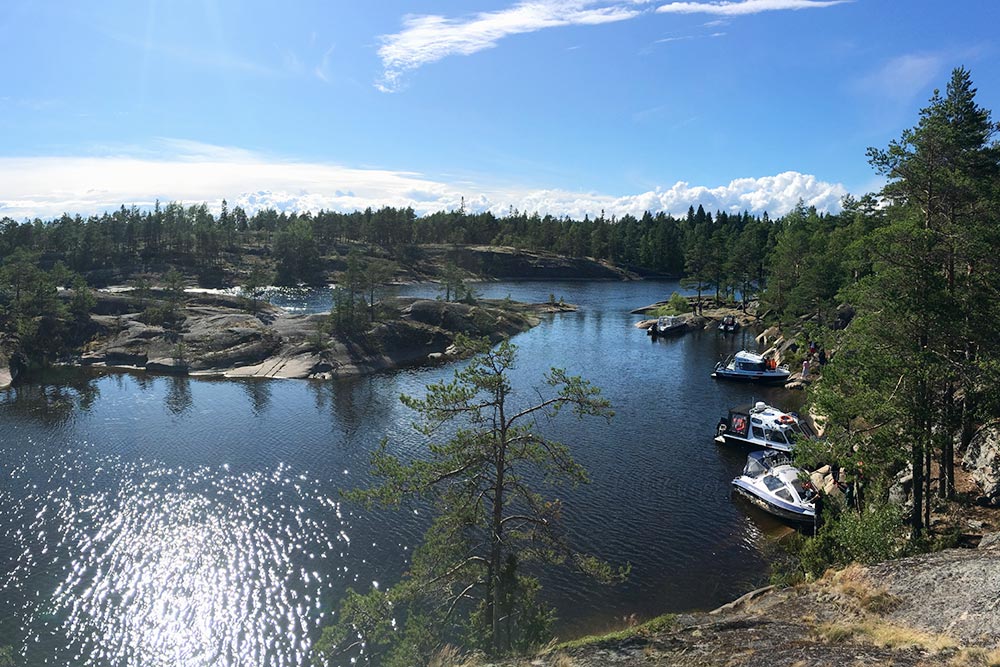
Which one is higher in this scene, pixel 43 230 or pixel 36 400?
pixel 43 230

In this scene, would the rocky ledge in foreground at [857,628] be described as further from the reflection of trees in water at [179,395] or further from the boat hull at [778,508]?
the reflection of trees in water at [179,395]

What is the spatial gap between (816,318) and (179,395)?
65.8m

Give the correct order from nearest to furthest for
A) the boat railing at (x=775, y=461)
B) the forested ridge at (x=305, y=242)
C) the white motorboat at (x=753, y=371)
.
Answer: the boat railing at (x=775, y=461)
the white motorboat at (x=753, y=371)
the forested ridge at (x=305, y=242)

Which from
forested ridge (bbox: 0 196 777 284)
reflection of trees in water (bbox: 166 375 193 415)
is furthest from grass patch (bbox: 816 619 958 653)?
forested ridge (bbox: 0 196 777 284)

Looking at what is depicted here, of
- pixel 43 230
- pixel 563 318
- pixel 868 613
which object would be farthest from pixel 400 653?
pixel 43 230

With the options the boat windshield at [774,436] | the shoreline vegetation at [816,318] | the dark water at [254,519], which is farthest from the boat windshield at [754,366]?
the boat windshield at [774,436]

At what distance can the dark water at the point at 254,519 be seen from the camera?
23469mm

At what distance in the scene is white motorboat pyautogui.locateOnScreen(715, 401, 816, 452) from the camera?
38250 mm

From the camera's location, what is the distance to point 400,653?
18.2 metres

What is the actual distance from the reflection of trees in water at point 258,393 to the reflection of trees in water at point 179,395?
186 inches

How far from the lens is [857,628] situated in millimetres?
15383

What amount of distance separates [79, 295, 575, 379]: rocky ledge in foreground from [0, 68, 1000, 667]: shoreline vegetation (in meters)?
0.25

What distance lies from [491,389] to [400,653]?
817 cm

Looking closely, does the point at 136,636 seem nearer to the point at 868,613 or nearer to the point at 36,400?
the point at 868,613
